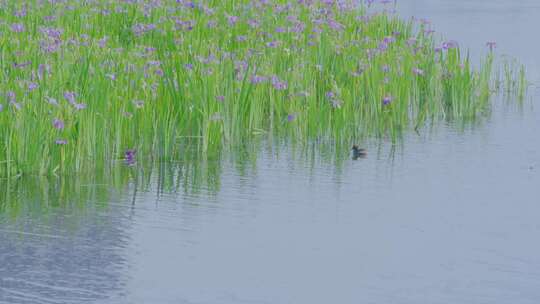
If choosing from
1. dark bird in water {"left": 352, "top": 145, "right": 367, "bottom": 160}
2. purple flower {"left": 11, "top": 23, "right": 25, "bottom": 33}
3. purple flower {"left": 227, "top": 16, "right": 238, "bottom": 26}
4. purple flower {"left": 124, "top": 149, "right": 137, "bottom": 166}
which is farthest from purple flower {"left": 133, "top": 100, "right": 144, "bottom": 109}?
purple flower {"left": 227, "top": 16, "right": 238, "bottom": 26}

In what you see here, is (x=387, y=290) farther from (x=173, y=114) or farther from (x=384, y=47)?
(x=384, y=47)

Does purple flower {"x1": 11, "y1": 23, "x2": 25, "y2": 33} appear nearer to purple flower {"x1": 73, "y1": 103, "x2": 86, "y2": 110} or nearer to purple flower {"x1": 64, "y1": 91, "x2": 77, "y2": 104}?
purple flower {"x1": 64, "y1": 91, "x2": 77, "y2": 104}

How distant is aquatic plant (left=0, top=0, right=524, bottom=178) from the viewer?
37.5 ft

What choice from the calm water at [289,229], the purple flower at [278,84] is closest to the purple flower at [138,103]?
the calm water at [289,229]

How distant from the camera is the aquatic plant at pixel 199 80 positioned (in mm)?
11422

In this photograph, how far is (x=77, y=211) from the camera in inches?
392

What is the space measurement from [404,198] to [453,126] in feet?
13.9

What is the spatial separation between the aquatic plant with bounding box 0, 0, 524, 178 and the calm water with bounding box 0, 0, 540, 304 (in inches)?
19.2

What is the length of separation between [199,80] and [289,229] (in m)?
3.85

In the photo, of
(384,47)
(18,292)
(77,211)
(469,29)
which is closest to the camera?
(18,292)

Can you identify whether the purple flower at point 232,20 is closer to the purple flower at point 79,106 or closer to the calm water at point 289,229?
the calm water at point 289,229

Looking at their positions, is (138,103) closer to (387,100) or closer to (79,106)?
(79,106)

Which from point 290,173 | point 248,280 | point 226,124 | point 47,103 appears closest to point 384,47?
point 226,124

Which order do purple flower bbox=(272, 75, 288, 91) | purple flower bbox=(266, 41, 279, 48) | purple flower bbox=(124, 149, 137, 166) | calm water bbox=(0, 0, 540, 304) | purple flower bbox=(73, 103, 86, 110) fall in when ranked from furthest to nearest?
purple flower bbox=(266, 41, 279, 48)
purple flower bbox=(272, 75, 288, 91)
purple flower bbox=(124, 149, 137, 166)
purple flower bbox=(73, 103, 86, 110)
calm water bbox=(0, 0, 540, 304)
